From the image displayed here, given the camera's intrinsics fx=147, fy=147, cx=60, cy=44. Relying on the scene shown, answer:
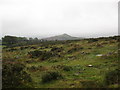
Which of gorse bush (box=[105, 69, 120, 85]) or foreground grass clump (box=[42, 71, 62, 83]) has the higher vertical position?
gorse bush (box=[105, 69, 120, 85])

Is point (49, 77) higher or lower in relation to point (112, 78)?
lower

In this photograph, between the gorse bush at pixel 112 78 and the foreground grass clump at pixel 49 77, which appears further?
the foreground grass clump at pixel 49 77

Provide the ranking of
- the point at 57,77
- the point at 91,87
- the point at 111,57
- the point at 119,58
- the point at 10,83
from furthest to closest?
1. the point at 111,57
2. the point at 119,58
3. the point at 57,77
4. the point at 10,83
5. the point at 91,87

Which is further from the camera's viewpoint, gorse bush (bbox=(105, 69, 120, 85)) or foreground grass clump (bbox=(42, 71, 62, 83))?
foreground grass clump (bbox=(42, 71, 62, 83))

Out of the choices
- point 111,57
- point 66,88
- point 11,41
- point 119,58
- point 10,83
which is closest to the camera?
point 66,88

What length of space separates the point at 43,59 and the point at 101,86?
1480 centimetres

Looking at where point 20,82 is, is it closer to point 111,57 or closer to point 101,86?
point 101,86

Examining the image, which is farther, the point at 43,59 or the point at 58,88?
the point at 43,59

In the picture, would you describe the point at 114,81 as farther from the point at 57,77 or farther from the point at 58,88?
the point at 57,77

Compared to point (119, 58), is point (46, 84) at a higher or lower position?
lower

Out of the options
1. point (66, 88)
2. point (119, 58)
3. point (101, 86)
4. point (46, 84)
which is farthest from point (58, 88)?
point (119, 58)

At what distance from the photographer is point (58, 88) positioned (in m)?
8.98

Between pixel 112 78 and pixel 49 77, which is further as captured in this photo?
pixel 49 77

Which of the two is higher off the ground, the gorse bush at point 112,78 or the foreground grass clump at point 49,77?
the gorse bush at point 112,78
